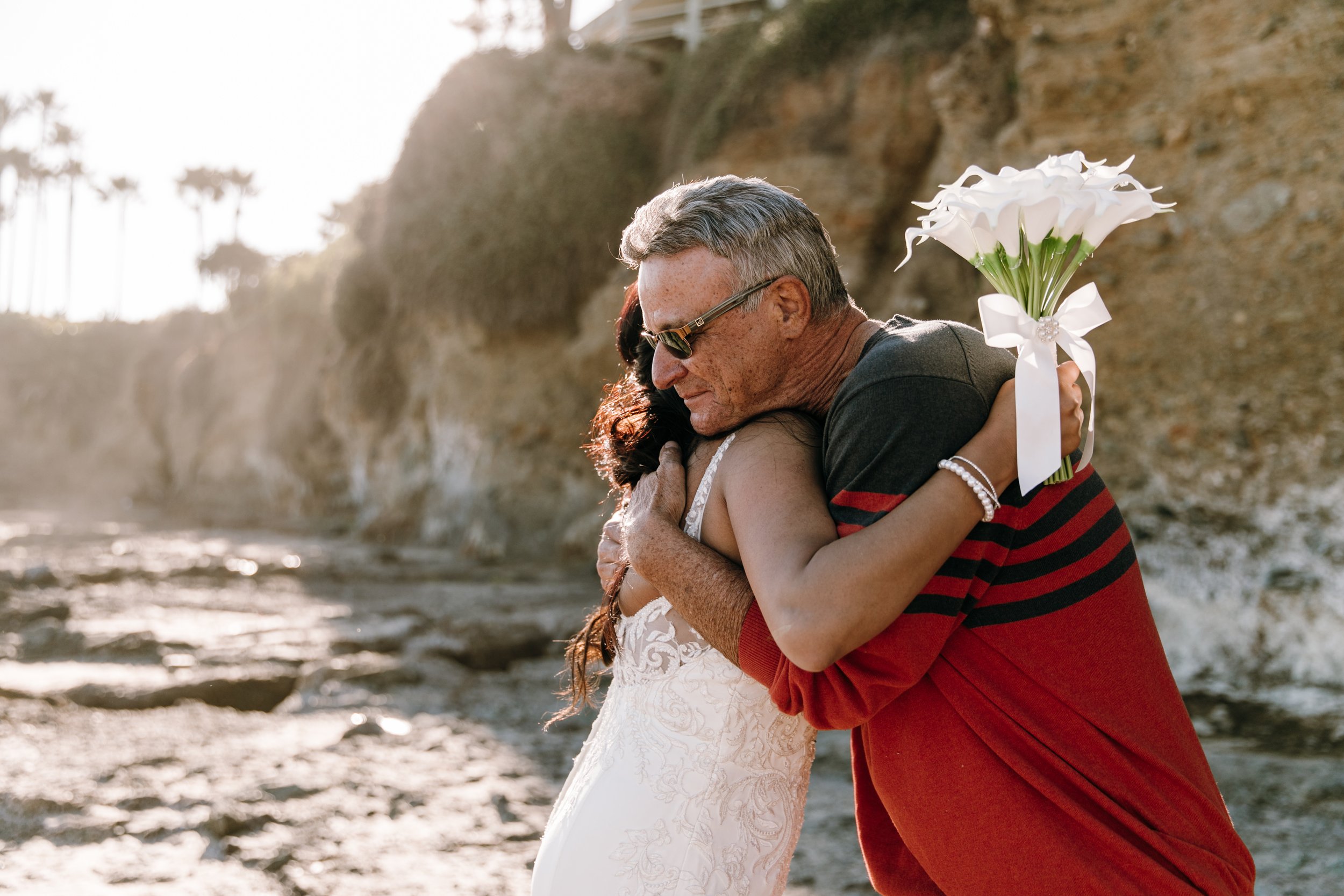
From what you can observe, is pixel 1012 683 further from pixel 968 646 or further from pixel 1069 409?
pixel 1069 409

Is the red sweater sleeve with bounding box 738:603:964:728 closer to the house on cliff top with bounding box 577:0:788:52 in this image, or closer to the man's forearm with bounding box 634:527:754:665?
the man's forearm with bounding box 634:527:754:665

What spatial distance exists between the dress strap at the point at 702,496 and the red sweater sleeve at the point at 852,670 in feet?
0.75

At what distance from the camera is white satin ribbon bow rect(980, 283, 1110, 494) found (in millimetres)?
1467

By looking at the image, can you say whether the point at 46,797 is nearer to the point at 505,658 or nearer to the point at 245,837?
the point at 245,837

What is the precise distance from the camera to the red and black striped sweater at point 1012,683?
1.49 metres

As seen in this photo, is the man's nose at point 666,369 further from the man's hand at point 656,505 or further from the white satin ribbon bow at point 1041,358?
the white satin ribbon bow at point 1041,358

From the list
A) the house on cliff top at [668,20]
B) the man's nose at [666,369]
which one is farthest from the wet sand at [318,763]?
the house on cliff top at [668,20]

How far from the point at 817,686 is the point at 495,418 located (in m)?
16.7

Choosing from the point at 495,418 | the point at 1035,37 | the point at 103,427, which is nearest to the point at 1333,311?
the point at 1035,37

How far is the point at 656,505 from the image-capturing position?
1851 millimetres

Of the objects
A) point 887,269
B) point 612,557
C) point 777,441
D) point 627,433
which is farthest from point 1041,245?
point 887,269

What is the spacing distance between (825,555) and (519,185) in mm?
Answer: 17969

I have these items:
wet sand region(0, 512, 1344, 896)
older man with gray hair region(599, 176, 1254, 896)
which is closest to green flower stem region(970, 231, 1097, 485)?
older man with gray hair region(599, 176, 1254, 896)

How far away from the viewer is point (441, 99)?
66.1ft
